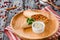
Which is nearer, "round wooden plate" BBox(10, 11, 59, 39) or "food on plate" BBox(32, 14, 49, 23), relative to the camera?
"round wooden plate" BBox(10, 11, 59, 39)

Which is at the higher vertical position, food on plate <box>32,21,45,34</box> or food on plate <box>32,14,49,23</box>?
food on plate <box>32,14,49,23</box>

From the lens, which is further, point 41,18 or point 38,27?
point 41,18

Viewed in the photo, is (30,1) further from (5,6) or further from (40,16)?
(40,16)

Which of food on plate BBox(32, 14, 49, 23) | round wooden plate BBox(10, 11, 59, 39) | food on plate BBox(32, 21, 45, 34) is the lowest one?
round wooden plate BBox(10, 11, 59, 39)

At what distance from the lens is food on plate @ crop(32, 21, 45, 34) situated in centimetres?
104

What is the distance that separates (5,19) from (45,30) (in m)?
0.45

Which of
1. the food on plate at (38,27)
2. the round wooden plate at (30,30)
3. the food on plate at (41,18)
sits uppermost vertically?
the food on plate at (41,18)

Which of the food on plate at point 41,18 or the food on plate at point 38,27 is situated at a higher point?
the food on plate at point 41,18

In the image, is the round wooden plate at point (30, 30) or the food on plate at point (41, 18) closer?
the round wooden plate at point (30, 30)

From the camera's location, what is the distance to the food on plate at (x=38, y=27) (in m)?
1.04

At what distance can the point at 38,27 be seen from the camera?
105cm

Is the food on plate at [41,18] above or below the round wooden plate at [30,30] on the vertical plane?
above

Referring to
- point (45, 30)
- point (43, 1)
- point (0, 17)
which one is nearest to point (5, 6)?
point (0, 17)

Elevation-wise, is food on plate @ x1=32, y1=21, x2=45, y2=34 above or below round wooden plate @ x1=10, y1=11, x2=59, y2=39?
above
